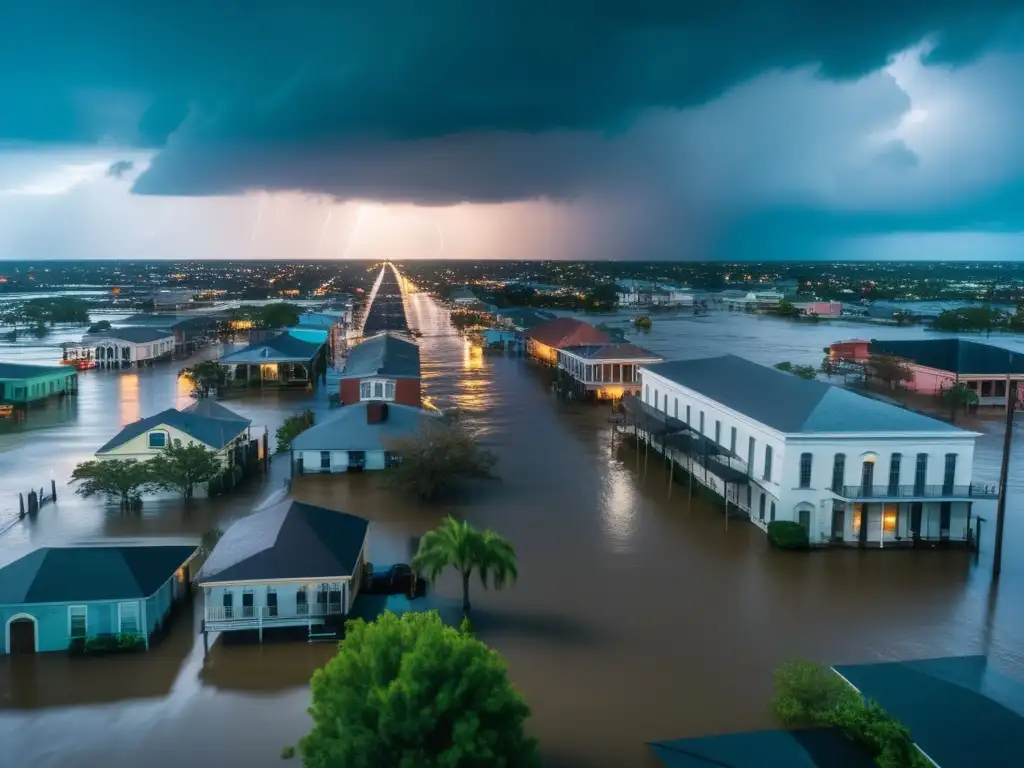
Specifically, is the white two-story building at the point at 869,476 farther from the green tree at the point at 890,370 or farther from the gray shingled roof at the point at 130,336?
the gray shingled roof at the point at 130,336

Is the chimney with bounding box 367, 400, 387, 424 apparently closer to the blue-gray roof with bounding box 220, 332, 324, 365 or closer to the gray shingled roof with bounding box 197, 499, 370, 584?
the gray shingled roof with bounding box 197, 499, 370, 584

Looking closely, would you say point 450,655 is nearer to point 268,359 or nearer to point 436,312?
point 268,359

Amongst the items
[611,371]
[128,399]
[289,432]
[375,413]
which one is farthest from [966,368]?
[128,399]

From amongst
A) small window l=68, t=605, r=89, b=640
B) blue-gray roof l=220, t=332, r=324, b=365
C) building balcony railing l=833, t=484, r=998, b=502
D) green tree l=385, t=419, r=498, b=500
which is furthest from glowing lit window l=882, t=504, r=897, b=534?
blue-gray roof l=220, t=332, r=324, b=365

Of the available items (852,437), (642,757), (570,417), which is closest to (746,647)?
(642,757)

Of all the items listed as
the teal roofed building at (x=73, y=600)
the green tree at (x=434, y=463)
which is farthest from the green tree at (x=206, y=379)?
the teal roofed building at (x=73, y=600)
